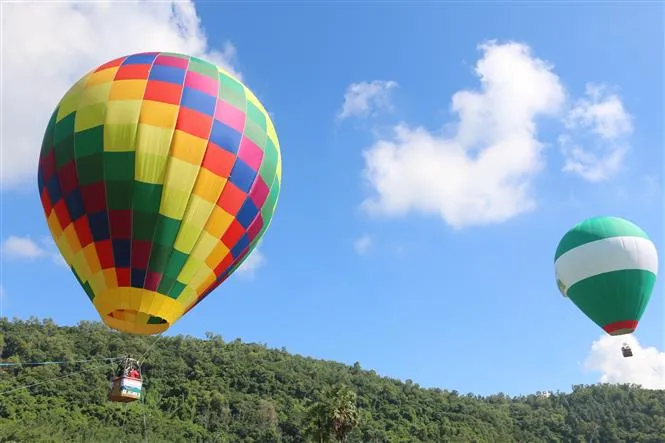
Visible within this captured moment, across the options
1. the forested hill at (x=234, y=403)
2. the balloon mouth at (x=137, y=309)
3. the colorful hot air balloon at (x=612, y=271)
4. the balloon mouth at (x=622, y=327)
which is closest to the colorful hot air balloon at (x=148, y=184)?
the balloon mouth at (x=137, y=309)

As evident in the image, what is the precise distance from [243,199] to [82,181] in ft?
12.2

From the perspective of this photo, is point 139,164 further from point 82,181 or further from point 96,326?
point 96,326

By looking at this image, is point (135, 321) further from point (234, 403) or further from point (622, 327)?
point (234, 403)

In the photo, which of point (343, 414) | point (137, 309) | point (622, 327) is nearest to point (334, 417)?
point (343, 414)

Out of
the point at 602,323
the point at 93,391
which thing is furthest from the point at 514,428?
the point at 602,323

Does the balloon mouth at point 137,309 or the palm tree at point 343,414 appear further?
the palm tree at point 343,414

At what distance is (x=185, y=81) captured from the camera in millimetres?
15016

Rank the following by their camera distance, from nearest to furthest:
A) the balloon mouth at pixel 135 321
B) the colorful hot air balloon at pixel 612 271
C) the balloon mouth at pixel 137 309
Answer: the balloon mouth at pixel 137 309 < the balloon mouth at pixel 135 321 < the colorful hot air balloon at pixel 612 271

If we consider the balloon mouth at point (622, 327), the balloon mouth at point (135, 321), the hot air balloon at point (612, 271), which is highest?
the hot air balloon at point (612, 271)

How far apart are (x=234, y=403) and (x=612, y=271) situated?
7712 centimetres

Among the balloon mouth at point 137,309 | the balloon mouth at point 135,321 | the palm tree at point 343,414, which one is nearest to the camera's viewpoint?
the balloon mouth at point 137,309

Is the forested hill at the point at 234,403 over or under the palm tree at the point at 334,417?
over

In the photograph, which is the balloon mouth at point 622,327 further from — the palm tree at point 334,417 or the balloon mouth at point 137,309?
the palm tree at point 334,417

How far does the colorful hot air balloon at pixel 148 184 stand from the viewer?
13.7m
